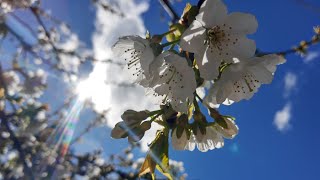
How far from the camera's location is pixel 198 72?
52.2 inches

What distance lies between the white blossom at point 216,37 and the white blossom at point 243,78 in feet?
0.15

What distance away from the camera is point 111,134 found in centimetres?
137

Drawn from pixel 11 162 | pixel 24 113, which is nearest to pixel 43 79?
pixel 11 162

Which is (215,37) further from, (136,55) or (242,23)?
(136,55)

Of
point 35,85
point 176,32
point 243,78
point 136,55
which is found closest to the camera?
point 176,32

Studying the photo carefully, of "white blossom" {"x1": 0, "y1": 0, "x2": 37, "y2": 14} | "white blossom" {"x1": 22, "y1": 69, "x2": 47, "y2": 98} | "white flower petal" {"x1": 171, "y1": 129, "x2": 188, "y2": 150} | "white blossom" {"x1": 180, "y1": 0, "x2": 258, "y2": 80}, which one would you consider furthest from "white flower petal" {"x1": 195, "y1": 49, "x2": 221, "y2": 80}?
"white blossom" {"x1": 22, "y1": 69, "x2": 47, "y2": 98}

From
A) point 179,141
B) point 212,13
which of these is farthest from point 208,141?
point 212,13

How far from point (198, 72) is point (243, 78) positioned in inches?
10.2

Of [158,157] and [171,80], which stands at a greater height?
[171,80]

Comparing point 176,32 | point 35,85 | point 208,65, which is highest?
point 35,85

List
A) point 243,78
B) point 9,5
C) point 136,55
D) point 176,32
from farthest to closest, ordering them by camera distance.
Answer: point 9,5 < point 136,55 < point 243,78 < point 176,32

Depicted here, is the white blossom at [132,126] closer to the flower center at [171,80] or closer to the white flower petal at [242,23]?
the flower center at [171,80]

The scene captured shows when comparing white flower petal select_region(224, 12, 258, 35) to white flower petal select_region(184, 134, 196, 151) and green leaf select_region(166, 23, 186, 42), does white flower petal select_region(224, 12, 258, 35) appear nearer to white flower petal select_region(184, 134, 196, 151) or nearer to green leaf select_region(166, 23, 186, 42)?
green leaf select_region(166, 23, 186, 42)

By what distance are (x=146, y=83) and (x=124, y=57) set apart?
14.8 inches
